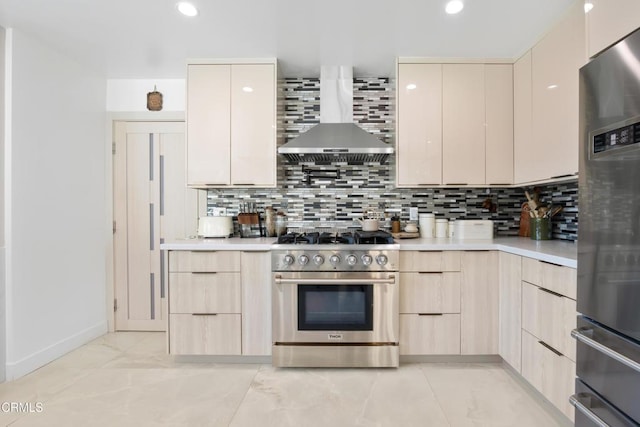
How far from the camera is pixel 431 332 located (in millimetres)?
2396

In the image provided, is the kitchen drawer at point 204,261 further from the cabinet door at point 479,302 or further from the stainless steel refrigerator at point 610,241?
the stainless steel refrigerator at point 610,241

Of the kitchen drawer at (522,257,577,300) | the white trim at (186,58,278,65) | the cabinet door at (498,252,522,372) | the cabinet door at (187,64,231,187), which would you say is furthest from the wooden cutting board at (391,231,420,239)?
the white trim at (186,58,278,65)

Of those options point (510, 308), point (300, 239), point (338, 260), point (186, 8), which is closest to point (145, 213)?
point (300, 239)

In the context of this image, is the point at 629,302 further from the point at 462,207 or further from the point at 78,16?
the point at 78,16

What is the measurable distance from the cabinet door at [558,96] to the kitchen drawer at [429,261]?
848mm

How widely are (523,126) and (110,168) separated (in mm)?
3628

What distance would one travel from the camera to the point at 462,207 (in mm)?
3043

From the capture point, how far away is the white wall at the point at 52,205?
7.43 feet

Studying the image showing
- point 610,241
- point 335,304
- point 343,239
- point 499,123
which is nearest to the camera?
point 610,241

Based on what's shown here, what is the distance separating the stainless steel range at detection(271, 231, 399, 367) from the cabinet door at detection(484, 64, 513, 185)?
1.15 metres

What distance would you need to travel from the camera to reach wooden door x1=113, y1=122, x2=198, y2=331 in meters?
3.17

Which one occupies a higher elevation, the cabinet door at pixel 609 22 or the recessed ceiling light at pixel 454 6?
the recessed ceiling light at pixel 454 6

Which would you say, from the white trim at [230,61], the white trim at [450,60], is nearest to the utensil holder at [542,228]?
the white trim at [450,60]

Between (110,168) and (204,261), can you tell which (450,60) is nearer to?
(204,261)
